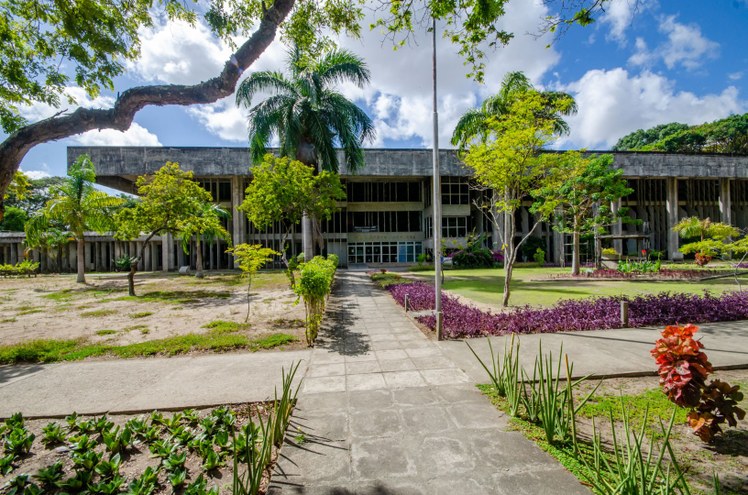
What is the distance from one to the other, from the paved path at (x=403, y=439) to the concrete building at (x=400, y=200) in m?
23.6

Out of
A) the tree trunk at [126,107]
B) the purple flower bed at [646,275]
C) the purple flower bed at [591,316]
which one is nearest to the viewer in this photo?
the tree trunk at [126,107]

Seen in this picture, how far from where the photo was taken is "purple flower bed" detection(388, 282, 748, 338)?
6777 millimetres

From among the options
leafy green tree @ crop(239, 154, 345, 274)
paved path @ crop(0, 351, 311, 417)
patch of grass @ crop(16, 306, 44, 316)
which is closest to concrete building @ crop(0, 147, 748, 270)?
leafy green tree @ crop(239, 154, 345, 274)

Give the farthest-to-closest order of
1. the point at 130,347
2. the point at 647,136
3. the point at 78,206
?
the point at 647,136
the point at 78,206
the point at 130,347

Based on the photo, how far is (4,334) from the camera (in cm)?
730

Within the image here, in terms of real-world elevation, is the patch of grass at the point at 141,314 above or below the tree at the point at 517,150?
below

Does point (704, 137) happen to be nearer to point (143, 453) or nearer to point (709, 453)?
point (709, 453)

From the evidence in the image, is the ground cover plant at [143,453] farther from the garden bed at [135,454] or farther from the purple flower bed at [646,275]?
the purple flower bed at [646,275]

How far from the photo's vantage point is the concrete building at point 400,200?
2516 cm

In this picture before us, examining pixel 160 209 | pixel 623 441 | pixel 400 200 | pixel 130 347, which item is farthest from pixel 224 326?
pixel 400 200

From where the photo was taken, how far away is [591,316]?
7.41 m

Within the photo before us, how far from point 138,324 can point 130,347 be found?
261 centimetres

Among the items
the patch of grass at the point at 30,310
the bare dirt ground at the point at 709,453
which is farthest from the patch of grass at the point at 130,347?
the bare dirt ground at the point at 709,453

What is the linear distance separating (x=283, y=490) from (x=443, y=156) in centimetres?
2726
